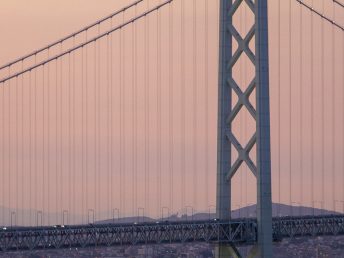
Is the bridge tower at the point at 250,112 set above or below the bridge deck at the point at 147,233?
above

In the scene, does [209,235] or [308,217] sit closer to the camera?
[209,235]

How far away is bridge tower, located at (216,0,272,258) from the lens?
236ft

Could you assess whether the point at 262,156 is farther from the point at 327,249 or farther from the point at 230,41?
the point at 327,249

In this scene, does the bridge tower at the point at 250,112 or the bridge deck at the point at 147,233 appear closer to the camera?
the bridge deck at the point at 147,233

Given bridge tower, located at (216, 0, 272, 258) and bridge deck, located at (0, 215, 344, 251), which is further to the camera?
bridge tower, located at (216, 0, 272, 258)

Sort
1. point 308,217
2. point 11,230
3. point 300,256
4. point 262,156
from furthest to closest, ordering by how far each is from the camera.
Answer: point 300,256 → point 308,217 → point 262,156 → point 11,230

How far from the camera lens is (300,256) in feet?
471

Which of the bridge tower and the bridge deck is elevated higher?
the bridge tower

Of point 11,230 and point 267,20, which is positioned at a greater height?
point 267,20

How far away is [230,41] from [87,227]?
8389 mm

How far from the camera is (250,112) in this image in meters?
72.8

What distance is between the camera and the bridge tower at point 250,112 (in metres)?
72.1

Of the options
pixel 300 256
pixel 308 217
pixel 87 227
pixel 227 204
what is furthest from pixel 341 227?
pixel 300 256

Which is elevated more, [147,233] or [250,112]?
[250,112]
